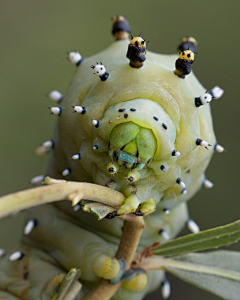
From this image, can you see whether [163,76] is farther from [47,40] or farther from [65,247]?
[47,40]

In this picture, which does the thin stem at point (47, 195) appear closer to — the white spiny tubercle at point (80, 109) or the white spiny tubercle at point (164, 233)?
the white spiny tubercle at point (80, 109)

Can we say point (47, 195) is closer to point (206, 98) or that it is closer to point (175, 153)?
point (175, 153)

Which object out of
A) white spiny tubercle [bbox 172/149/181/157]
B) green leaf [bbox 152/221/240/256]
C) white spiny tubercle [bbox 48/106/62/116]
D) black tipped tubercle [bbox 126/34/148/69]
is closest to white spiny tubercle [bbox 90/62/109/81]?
black tipped tubercle [bbox 126/34/148/69]

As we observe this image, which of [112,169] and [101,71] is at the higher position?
[101,71]

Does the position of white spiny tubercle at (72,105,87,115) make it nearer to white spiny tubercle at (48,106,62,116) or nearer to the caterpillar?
the caterpillar

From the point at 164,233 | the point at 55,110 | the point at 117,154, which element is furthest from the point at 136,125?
the point at 164,233

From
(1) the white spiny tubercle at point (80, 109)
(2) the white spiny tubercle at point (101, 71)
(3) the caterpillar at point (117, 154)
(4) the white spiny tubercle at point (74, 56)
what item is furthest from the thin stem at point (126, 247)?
(4) the white spiny tubercle at point (74, 56)

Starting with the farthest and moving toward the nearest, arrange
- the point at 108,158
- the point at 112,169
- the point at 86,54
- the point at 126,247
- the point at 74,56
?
the point at 86,54, the point at 74,56, the point at 126,247, the point at 108,158, the point at 112,169
